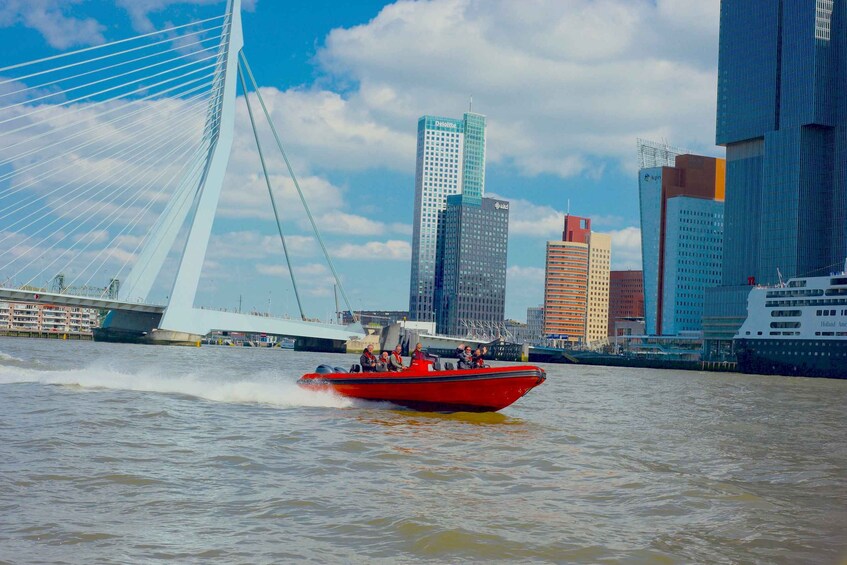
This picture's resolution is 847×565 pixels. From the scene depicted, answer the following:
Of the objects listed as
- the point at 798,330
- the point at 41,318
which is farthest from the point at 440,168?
the point at 798,330

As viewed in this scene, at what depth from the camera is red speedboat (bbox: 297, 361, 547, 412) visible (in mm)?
16344

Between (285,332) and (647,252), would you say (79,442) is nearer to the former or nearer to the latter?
(285,332)

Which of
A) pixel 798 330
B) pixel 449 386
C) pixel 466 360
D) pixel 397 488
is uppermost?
pixel 798 330

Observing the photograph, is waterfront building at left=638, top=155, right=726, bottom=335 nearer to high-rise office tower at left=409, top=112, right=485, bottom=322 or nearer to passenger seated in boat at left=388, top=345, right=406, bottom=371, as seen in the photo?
high-rise office tower at left=409, top=112, right=485, bottom=322

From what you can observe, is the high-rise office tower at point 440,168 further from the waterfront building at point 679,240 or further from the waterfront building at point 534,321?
the waterfront building at point 679,240

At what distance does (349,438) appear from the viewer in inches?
503

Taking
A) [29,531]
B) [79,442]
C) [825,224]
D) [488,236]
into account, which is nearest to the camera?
[29,531]

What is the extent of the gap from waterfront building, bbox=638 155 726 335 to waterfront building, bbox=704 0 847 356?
674 inches

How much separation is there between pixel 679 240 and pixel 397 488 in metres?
122

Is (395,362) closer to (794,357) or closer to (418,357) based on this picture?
(418,357)

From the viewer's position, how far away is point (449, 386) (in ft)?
54.4

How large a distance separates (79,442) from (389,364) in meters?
7.61

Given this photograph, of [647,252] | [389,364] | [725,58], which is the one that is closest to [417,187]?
[647,252]

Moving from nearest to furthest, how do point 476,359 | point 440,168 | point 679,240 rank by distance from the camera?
1. point 476,359
2. point 679,240
3. point 440,168
